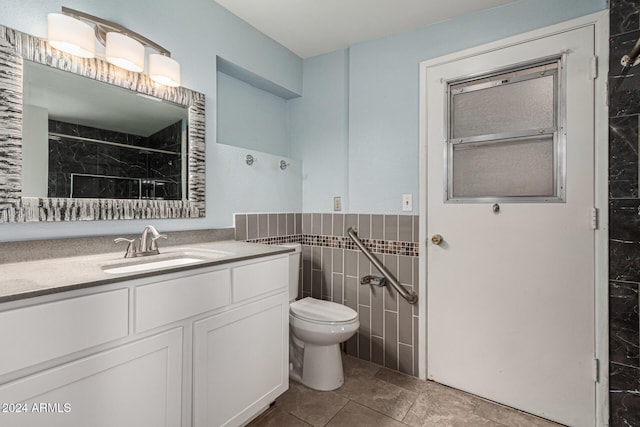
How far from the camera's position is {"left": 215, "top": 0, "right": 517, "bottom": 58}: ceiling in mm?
1795

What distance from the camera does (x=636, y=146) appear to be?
139 cm

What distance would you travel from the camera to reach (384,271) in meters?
2.08

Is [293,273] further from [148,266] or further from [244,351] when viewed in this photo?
[148,266]

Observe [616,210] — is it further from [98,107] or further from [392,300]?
[98,107]

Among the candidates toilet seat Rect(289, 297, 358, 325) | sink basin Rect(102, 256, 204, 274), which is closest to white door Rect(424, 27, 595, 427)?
toilet seat Rect(289, 297, 358, 325)

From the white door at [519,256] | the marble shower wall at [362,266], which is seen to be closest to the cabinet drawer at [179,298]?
the marble shower wall at [362,266]

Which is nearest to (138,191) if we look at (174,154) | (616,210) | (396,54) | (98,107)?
(174,154)

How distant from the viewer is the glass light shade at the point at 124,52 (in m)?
1.36

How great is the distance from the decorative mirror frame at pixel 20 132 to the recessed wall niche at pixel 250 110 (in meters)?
0.44

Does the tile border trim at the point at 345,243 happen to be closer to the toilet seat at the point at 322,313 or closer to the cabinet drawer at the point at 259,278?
the toilet seat at the point at 322,313

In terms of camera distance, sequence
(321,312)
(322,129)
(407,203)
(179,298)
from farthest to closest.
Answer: (322,129), (407,203), (321,312), (179,298)

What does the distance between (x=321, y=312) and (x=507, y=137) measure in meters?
1.50

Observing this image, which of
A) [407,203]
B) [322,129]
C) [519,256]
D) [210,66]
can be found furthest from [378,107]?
[519,256]

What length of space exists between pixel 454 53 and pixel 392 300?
5.35 feet
